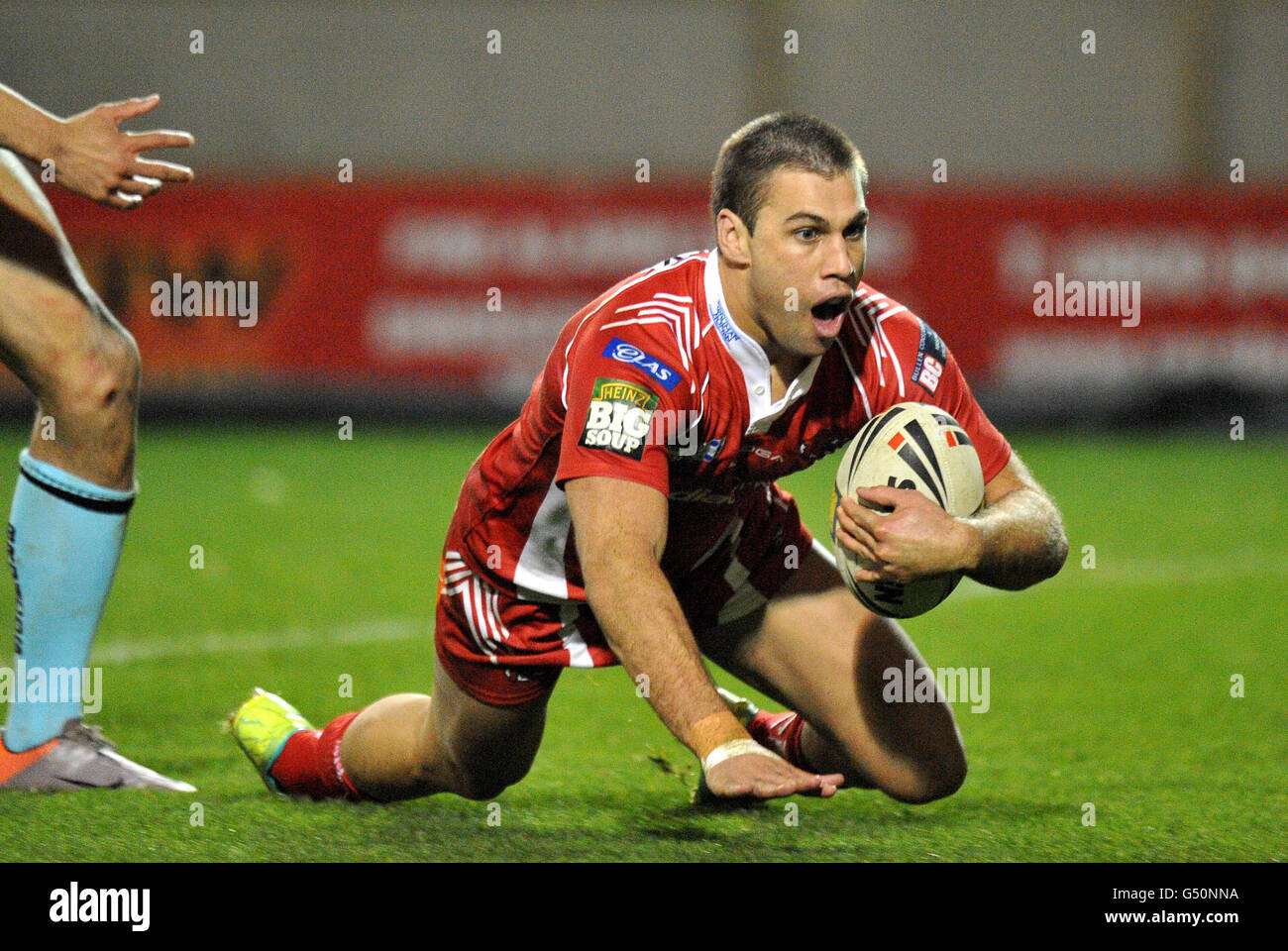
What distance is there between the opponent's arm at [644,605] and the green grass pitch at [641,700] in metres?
0.69

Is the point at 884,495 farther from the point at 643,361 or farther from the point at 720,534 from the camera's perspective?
the point at 720,534

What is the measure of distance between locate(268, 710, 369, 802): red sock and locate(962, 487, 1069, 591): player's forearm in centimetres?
169

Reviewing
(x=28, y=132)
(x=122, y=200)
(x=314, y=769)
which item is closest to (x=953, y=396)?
(x=314, y=769)

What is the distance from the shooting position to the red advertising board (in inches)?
522

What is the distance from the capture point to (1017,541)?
3465 millimetres

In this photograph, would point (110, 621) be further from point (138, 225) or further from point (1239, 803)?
point (138, 225)

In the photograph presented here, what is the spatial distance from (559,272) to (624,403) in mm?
10073

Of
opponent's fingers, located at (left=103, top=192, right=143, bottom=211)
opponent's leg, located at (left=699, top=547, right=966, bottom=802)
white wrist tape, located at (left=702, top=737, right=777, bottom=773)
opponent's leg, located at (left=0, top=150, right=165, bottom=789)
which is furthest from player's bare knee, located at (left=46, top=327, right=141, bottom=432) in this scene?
white wrist tape, located at (left=702, top=737, right=777, bottom=773)

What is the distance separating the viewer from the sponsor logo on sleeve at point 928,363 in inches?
149

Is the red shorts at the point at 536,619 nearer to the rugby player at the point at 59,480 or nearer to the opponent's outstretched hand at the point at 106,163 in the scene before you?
the rugby player at the point at 59,480

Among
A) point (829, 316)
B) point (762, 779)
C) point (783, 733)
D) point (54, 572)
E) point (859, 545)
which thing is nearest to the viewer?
point (762, 779)

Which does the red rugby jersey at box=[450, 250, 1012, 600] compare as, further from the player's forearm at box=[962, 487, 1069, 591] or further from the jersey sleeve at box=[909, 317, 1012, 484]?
the player's forearm at box=[962, 487, 1069, 591]

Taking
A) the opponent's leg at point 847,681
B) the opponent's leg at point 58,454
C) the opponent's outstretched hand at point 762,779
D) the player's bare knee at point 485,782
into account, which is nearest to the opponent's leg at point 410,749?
the player's bare knee at point 485,782

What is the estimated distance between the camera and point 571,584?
3934mm
